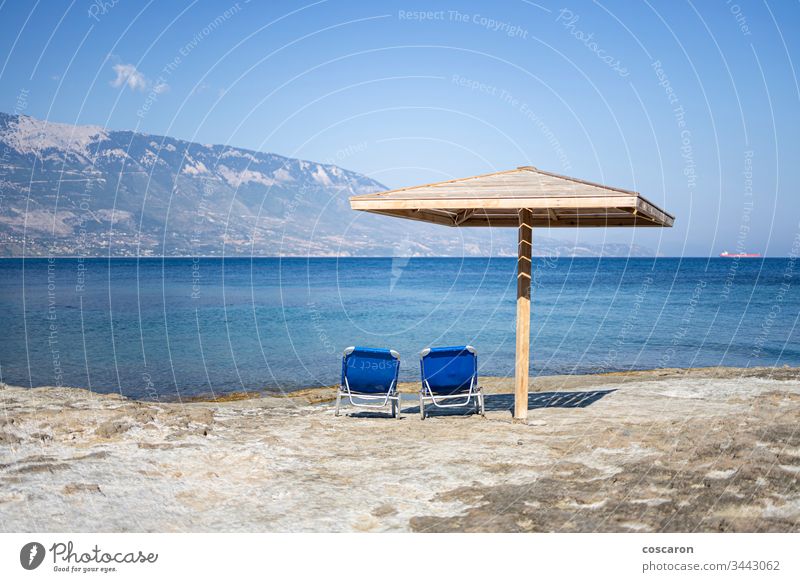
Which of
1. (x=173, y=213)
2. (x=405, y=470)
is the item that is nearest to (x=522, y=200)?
(x=405, y=470)

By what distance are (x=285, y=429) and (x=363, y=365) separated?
121cm

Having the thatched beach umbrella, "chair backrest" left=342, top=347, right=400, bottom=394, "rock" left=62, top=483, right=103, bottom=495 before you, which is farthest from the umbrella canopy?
"rock" left=62, top=483, right=103, bottom=495

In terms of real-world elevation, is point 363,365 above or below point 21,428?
above

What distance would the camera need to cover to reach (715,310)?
106ft

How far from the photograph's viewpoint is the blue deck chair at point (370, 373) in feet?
24.5

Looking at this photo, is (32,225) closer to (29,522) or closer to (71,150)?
(71,150)

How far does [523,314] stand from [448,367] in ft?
3.37

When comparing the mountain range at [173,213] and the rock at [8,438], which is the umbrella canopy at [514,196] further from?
the mountain range at [173,213]

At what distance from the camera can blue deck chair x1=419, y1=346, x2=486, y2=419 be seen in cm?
733

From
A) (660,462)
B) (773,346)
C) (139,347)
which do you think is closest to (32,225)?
(139,347)

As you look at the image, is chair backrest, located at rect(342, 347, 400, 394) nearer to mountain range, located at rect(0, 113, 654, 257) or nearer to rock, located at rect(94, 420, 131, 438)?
rock, located at rect(94, 420, 131, 438)

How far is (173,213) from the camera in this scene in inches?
5679

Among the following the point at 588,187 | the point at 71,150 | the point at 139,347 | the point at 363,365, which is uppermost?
the point at 71,150

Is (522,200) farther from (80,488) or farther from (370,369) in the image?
(80,488)
